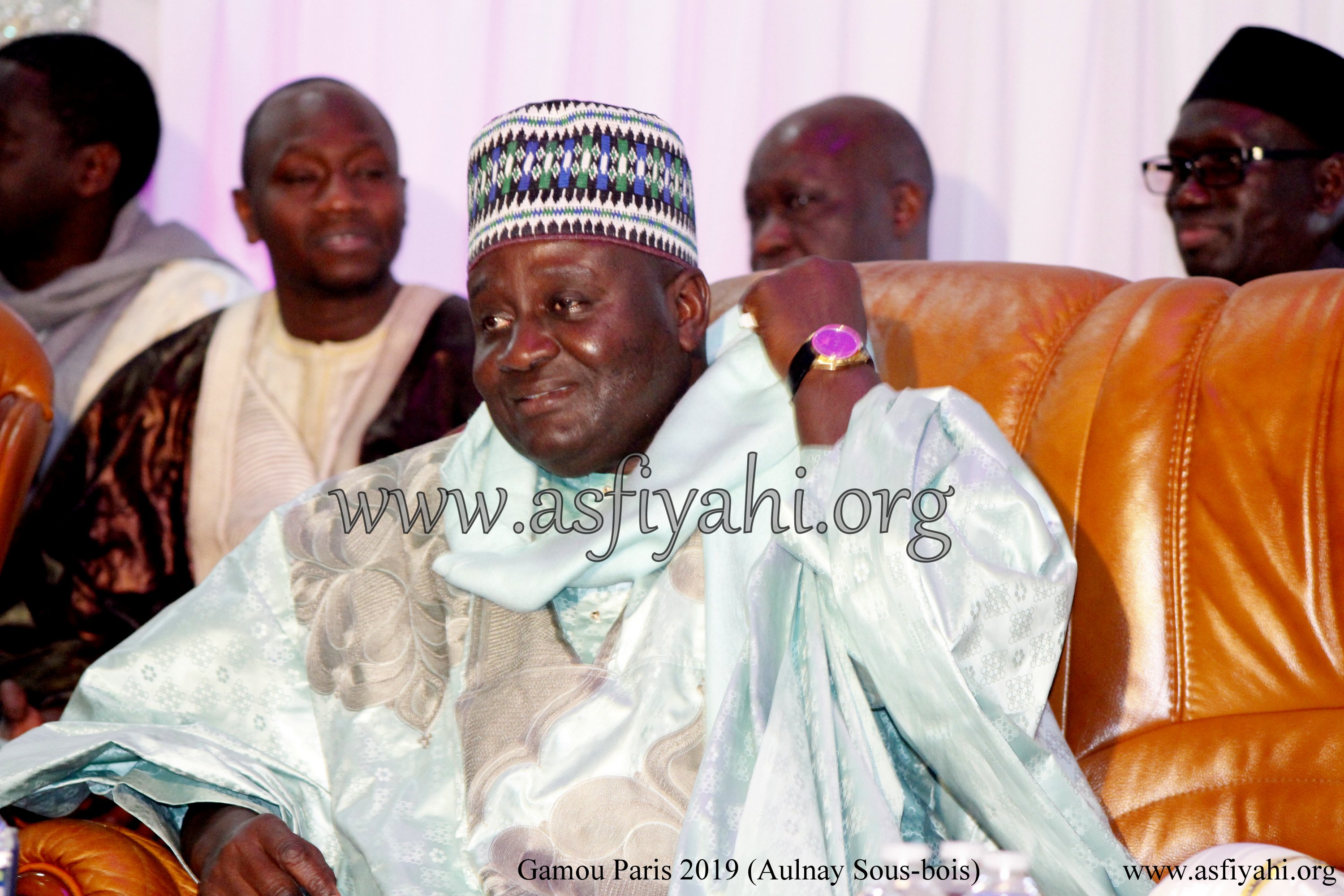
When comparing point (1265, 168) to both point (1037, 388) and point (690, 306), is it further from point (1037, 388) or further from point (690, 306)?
point (690, 306)

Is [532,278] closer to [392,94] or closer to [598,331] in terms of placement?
[598,331]

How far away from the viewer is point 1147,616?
2053 millimetres

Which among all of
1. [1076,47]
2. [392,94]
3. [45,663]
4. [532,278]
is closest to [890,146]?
Answer: [1076,47]

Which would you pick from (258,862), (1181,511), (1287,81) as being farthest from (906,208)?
(258,862)

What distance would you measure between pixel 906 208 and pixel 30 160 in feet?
8.25

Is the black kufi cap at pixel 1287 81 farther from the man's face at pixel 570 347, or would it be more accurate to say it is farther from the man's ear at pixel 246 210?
the man's ear at pixel 246 210

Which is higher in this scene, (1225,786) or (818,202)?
(818,202)

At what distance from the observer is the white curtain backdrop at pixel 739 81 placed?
13.1 ft

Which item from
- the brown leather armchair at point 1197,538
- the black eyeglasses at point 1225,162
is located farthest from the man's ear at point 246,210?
the black eyeglasses at point 1225,162

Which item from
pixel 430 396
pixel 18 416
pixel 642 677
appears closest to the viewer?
pixel 642 677

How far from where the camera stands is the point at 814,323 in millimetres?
2092

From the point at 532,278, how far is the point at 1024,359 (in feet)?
2.61

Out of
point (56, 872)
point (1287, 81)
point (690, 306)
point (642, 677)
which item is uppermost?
point (1287, 81)

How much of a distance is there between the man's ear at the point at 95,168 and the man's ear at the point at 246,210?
678mm
